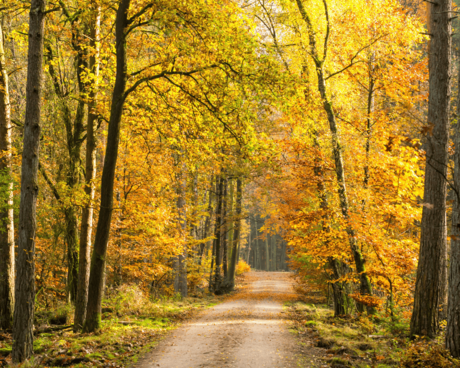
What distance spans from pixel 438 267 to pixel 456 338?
6.50 feet

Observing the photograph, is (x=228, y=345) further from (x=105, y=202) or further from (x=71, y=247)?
(x=71, y=247)

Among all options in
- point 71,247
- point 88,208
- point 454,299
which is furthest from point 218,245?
point 454,299

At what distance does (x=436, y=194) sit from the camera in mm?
7379

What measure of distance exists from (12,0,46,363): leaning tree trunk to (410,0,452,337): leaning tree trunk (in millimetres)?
7403

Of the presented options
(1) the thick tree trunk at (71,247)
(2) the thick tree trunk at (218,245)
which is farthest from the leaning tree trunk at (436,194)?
(2) the thick tree trunk at (218,245)

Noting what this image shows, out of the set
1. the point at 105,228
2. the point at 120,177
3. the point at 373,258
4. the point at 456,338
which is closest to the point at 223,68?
the point at 105,228

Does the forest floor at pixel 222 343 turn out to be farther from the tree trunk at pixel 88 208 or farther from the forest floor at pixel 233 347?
the tree trunk at pixel 88 208

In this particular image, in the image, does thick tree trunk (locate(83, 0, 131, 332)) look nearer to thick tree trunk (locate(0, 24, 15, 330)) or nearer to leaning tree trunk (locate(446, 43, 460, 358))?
thick tree trunk (locate(0, 24, 15, 330))

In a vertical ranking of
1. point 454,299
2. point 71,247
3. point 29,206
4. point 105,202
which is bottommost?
point 454,299

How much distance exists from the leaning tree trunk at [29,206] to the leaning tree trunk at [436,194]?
7.40m

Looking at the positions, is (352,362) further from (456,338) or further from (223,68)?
(223,68)

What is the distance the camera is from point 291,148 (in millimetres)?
12414

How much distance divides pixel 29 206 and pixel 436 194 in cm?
785

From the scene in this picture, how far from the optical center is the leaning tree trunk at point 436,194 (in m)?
7.30
